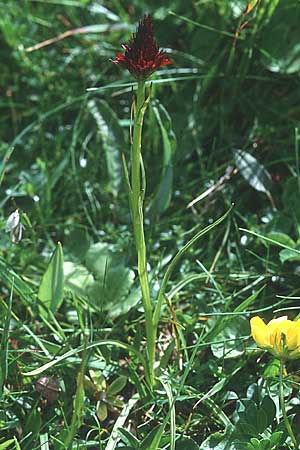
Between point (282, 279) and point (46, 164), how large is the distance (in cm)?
64

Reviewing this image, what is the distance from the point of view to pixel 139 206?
1.18m

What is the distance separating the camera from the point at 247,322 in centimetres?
139

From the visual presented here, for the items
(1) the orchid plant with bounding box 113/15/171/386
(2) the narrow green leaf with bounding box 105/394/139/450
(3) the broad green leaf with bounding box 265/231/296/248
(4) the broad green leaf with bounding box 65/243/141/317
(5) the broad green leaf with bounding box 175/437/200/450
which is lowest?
(2) the narrow green leaf with bounding box 105/394/139/450

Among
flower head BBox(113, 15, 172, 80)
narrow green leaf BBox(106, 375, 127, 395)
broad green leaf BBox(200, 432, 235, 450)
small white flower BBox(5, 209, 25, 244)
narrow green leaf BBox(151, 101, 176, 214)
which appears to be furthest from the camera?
narrow green leaf BBox(151, 101, 176, 214)

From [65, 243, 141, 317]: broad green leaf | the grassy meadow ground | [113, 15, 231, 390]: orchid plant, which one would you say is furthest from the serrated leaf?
[113, 15, 231, 390]: orchid plant

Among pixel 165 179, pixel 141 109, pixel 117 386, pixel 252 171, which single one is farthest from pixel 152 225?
pixel 141 109

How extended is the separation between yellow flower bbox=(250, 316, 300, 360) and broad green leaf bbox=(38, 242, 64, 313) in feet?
1.43

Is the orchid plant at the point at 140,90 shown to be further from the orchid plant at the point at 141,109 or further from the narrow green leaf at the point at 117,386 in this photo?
the narrow green leaf at the point at 117,386

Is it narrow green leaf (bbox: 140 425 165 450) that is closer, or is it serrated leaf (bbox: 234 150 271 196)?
narrow green leaf (bbox: 140 425 165 450)

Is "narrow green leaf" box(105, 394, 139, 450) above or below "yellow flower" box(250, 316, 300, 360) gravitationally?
below

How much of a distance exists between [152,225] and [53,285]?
0.29m

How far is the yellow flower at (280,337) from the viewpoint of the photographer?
1105 millimetres

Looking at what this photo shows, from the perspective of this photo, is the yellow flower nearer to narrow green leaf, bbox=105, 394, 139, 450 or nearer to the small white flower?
narrow green leaf, bbox=105, 394, 139, 450

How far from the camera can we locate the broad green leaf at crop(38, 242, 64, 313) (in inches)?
55.6
